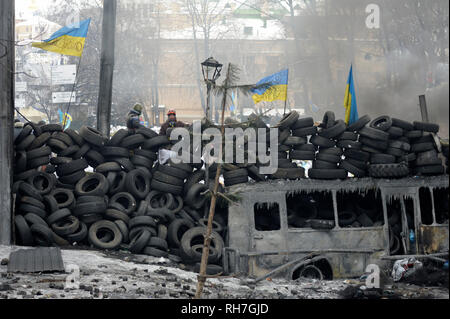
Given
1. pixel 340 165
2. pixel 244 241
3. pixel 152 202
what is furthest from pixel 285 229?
pixel 152 202

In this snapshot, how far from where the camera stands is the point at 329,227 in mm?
13492

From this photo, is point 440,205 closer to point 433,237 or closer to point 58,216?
point 433,237

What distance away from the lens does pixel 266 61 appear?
1854 inches

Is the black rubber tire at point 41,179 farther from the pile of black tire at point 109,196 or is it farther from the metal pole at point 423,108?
the metal pole at point 423,108

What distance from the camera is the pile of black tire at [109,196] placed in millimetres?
13477

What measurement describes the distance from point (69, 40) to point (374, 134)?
6933 millimetres

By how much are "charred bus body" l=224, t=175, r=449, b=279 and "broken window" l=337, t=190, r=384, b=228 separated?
0.02 m

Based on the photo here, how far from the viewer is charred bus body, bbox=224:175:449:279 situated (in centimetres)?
1312

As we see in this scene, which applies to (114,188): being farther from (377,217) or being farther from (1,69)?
(377,217)

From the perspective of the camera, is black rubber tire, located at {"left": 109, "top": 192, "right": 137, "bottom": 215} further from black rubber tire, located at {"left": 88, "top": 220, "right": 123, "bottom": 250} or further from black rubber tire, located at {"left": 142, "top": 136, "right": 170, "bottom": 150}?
black rubber tire, located at {"left": 142, "top": 136, "right": 170, "bottom": 150}

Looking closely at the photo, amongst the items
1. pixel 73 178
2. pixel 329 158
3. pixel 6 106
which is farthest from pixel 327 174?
pixel 6 106

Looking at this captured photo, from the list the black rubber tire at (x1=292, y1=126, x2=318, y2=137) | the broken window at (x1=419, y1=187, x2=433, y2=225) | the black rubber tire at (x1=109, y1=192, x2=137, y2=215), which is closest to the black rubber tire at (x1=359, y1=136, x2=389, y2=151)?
the black rubber tire at (x1=292, y1=126, x2=318, y2=137)

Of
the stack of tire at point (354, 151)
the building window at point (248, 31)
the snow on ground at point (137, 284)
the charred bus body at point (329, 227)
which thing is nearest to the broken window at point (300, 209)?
the charred bus body at point (329, 227)

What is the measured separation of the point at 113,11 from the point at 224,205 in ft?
23.3
